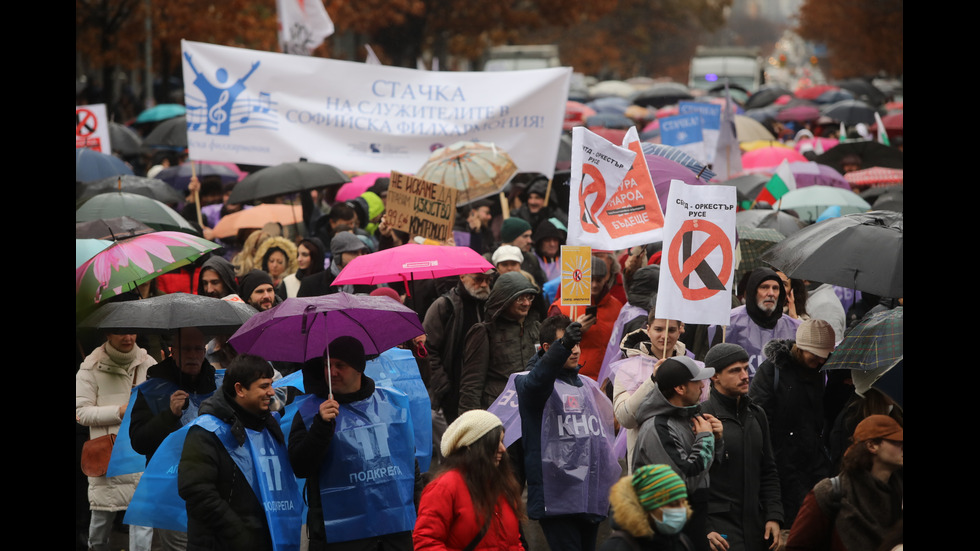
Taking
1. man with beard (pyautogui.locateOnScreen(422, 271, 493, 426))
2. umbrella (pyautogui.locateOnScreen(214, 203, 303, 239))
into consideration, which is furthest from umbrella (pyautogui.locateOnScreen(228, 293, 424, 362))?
umbrella (pyautogui.locateOnScreen(214, 203, 303, 239))

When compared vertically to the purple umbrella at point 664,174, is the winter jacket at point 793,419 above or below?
below

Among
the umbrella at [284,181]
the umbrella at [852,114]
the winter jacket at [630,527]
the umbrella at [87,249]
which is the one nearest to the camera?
the winter jacket at [630,527]

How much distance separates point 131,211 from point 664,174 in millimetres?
4070

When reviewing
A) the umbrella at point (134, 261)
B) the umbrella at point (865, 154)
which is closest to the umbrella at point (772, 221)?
the umbrella at point (134, 261)

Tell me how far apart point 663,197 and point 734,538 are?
9.87ft

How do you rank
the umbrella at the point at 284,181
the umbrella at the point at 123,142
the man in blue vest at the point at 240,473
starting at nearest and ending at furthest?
the man in blue vest at the point at 240,473 < the umbrella at the point at 284,181 < the umbrella at the point at 123,142

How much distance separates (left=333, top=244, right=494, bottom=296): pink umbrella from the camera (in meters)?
7.80

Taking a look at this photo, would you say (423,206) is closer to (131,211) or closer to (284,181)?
(131,211)

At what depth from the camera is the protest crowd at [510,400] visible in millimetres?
5074

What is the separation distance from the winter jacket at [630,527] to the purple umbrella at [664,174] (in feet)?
12.8

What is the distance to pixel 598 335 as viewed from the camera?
26.6 ft

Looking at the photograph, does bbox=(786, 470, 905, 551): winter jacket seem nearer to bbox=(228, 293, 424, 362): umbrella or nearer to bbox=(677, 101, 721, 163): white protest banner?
bbox=(228, 293, 424, 362): umbrella

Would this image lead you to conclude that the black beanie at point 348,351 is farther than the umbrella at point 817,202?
No

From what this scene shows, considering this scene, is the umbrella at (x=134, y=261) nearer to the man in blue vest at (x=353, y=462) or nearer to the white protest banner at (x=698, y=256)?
the man in blue vest at (x=353, y=462)
